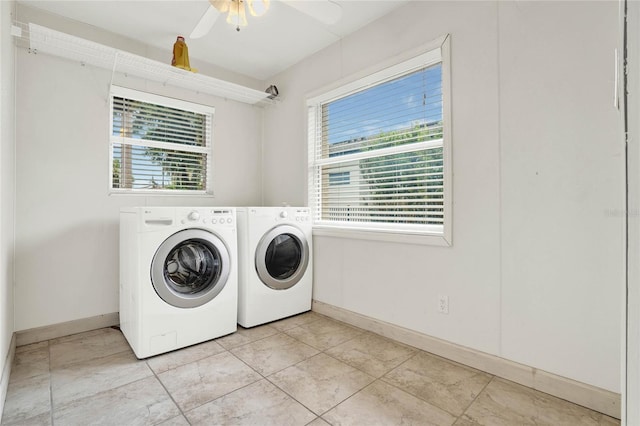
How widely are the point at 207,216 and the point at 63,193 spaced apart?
45.1 inches

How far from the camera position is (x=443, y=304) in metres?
1.96

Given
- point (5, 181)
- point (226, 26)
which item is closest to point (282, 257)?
point (5, 181)

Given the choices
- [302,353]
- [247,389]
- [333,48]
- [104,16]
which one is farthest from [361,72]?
[247,389]

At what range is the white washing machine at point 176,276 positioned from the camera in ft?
6.38

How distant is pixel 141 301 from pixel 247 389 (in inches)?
34.4

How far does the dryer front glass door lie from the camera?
249 cm

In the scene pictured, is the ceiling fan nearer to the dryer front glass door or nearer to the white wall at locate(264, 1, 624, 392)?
the white wall at locate(264, 1, 624, 392)

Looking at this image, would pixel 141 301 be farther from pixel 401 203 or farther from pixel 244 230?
pixel 401 203

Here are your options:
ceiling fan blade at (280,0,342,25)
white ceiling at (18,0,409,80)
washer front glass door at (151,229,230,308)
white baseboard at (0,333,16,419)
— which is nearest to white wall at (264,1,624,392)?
white ceiling at (18,0,409,80)

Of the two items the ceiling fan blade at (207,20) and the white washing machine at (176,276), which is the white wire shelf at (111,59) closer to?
the ceiling fan blade at (207,20)

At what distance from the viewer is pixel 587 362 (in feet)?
4.81

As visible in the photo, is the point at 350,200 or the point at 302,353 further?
the point at 350,200

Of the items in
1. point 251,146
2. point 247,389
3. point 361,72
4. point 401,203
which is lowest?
point 247,389

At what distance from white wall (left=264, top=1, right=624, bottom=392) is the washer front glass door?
1.24 m
